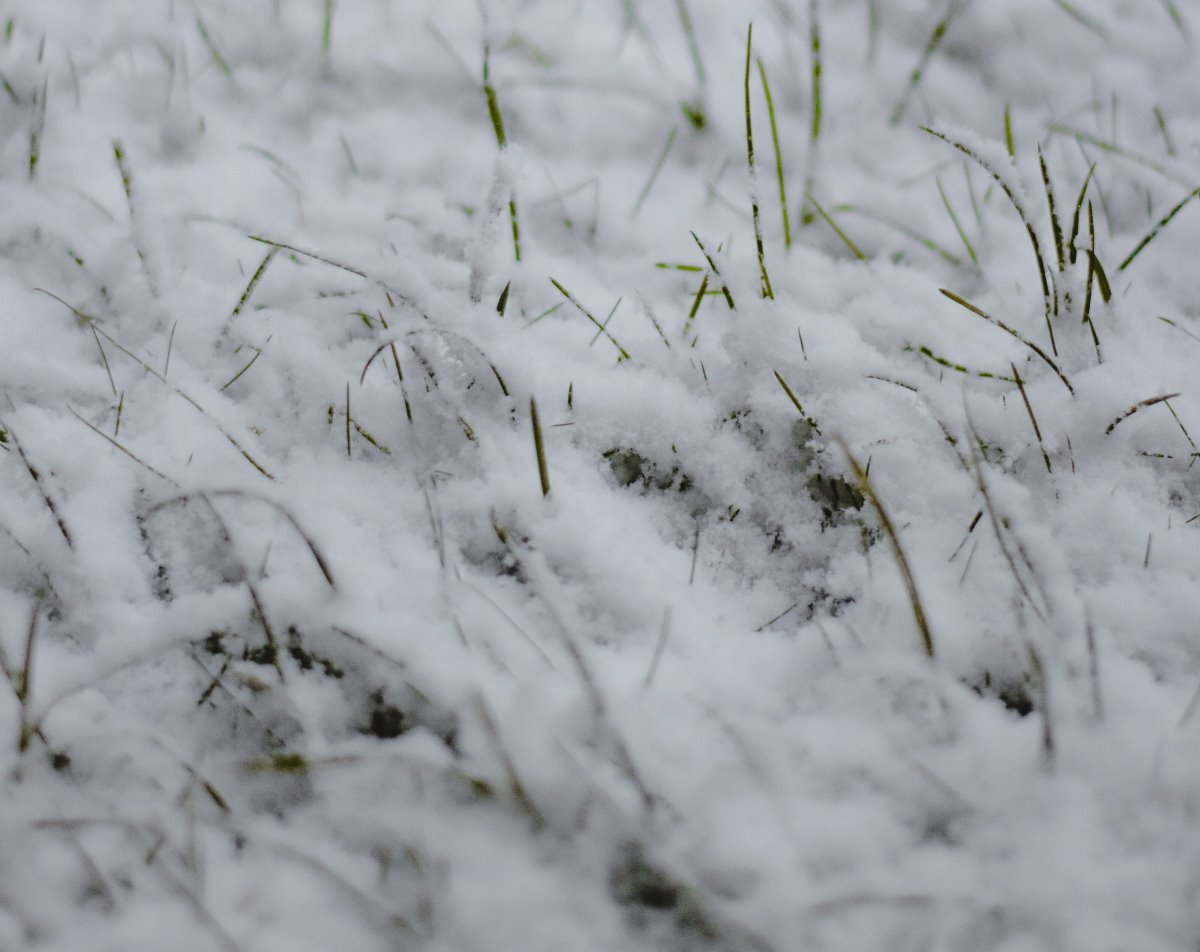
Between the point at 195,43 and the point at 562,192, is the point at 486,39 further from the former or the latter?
the point at 195,43

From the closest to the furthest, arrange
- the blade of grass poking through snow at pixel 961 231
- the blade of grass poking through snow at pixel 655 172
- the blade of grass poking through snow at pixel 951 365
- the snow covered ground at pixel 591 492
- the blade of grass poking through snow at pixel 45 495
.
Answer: the snow covered ground at pixel 591 492 < the blade of grass poking through snow at pixel 45 495 < the blade of grass poking through snow at pixel 951 365 < the blade of grass poking through snow at pixel 961 231 < the blade of grass poking through snow at pixel 655 172

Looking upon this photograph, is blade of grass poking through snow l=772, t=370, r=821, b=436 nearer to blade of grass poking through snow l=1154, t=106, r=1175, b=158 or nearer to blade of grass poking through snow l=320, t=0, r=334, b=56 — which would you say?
blade of grass poking through snow l=1154, t=106, r=1175, b=158

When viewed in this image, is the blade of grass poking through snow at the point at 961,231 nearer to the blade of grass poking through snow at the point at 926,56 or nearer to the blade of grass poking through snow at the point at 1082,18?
the blade of grass poking through snow at the point at 926,56

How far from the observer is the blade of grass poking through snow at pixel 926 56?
1.06 meters

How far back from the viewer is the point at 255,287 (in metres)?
0.85

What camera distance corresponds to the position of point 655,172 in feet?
3.28

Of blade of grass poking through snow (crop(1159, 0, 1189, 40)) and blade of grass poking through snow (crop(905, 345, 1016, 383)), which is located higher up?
blade of grass poking through snow (crop(1159, 0, 1189, 40))

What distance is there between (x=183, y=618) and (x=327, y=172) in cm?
61

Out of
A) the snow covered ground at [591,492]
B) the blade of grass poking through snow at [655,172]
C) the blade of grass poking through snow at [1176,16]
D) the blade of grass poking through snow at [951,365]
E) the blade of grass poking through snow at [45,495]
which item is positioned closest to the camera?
the snow covered ground at [591,492]

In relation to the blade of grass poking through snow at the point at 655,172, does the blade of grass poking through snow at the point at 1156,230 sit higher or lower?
higher

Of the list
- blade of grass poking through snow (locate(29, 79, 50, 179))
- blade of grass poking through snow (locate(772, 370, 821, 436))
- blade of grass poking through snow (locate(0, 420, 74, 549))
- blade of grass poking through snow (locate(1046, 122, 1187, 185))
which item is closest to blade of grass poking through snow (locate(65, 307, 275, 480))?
blade of grass poking through snow (locate(0, 420, 74, 549))

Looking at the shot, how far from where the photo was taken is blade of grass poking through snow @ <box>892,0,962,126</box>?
41.8 inches

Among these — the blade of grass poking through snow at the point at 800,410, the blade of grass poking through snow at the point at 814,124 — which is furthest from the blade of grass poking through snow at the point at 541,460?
the blade of grass poking through snow at the point at 814,124

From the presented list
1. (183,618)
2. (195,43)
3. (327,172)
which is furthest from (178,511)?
(195,43)
